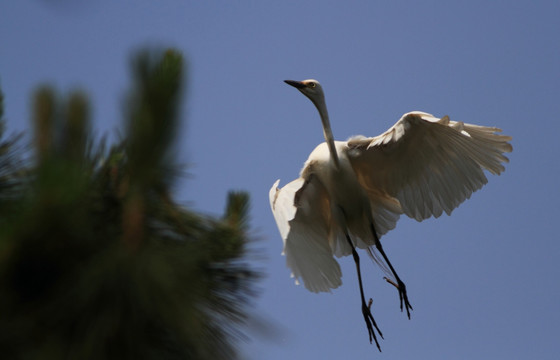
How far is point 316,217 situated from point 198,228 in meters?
4.26

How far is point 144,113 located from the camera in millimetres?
2273

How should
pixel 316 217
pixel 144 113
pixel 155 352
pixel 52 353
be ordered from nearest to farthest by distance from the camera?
pixel 52 353, pixel 144 113, pixel 155 352, pixel 316 217

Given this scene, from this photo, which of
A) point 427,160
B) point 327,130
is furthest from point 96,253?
point 427,160

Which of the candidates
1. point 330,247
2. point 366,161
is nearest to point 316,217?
point 330,247

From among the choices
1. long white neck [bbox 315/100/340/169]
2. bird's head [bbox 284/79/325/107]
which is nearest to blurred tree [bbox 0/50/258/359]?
long white neck [bbox 315/100/340/169]

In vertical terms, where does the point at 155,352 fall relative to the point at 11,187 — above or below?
below

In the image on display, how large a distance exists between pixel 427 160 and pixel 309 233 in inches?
58.4

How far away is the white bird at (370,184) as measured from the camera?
6.40 meters

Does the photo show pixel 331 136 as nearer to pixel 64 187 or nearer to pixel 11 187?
pixel 11 187

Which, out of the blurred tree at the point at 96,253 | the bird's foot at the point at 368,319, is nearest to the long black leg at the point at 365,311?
the bird's foot at the point at 368,319

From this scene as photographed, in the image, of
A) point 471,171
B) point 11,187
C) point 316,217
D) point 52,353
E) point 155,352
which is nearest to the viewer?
point 52,353

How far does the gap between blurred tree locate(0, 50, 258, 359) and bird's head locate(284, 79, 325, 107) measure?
4502mm

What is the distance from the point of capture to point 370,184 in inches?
282

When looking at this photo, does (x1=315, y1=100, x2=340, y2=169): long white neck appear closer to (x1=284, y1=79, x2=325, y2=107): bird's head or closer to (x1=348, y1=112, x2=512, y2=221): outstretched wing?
(x1=284, y1=79, x2=325, y2=107): bird's head
